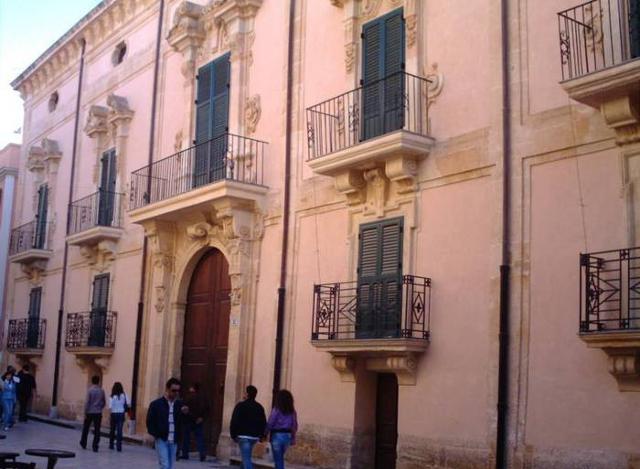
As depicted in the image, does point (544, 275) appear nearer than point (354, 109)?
Yes

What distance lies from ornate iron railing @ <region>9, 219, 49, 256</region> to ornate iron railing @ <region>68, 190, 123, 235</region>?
2509 mm

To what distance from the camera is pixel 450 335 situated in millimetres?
12648

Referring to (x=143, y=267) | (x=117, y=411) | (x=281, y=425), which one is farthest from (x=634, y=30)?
(x=143, y=267)

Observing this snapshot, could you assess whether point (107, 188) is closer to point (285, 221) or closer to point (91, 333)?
point (91, 333)

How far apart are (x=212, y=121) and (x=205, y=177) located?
4.57 feet

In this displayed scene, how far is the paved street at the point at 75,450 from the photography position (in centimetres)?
1527

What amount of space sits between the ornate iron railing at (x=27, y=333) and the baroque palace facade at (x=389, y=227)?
4419 mm

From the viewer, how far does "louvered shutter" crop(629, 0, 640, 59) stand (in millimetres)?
10547

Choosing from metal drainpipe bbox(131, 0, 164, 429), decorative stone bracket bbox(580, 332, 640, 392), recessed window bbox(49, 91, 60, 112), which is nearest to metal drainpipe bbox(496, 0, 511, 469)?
decorative stone bracket bbox(580, 332, 640, 392)

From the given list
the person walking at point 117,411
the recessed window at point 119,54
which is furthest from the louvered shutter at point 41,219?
the person walking at point 117,411

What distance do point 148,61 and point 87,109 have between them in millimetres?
4333

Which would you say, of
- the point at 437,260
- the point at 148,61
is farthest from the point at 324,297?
the point at 148,61

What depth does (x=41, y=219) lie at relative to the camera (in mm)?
27594

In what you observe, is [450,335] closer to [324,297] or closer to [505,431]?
[505,431]
